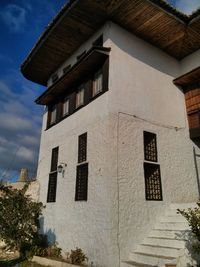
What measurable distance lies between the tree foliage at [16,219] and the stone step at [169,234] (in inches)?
189

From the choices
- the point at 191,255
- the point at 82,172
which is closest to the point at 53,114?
the point at 82,172

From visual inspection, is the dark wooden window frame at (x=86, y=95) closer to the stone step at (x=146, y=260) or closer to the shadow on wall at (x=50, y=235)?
the shadow on wall at (x=50, y=235)

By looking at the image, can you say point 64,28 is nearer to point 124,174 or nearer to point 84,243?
point 124,174

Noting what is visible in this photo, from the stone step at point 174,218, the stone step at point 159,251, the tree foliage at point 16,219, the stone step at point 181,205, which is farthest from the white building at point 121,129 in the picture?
the tree foliage at point 16,219

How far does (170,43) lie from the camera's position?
10781 millimetres

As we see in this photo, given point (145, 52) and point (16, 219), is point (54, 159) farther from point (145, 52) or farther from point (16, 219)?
point (145, 52)

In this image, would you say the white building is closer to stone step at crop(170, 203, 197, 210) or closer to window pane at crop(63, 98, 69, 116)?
window pane at crop(63, 98, 69, 116)

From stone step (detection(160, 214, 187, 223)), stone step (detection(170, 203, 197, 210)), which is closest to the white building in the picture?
stone step (detection(160, 214, 187, 223))

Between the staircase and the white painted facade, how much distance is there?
0.26 meters

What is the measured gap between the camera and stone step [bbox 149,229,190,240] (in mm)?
6723

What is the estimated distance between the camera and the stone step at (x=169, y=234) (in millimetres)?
6723

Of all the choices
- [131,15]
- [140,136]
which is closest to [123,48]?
[131,15]

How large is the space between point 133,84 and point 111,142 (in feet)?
9.01

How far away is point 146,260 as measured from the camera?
6.55 m
